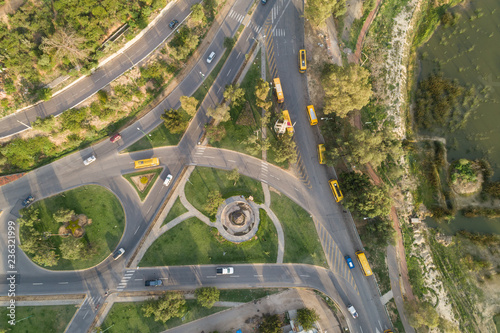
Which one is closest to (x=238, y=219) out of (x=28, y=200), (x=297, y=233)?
(x=297, y=233)

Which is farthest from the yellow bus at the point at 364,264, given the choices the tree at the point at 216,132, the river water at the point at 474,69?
the tree at the point at 216,132

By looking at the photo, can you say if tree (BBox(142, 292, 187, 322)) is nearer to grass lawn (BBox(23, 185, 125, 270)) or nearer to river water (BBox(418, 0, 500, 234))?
grass lawn (BBox(23, 185, 125, 270))

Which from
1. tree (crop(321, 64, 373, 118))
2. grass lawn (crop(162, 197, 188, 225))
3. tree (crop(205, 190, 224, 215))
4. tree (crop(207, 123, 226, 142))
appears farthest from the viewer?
tree (crop(207, 123, 226, 142))

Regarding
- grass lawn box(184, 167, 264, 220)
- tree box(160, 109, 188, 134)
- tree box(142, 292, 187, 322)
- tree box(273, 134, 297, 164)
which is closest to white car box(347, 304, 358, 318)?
grass lawn box(184, 167, 264, 220)

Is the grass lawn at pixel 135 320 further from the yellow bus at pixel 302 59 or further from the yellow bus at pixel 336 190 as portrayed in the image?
the yellow bus at pixel 302 59

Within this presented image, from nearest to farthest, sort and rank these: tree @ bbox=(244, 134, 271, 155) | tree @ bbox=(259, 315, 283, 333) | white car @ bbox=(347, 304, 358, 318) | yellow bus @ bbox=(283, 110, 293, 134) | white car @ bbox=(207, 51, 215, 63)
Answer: tree @ bbox=(259, 315, 283, 333)
white car @ bbox=(347, 304, 358, 318)
tree @ bbox=(244, 134, 271, 155)
yellow bus @ bbox=(283, 110, 293, 134)
white car @ bbox=(207, 51, 215, 63)
